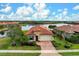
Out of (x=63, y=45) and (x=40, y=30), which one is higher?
(x=40, y=30)

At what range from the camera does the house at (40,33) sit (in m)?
2.30

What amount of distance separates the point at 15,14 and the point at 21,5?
0.09 meters

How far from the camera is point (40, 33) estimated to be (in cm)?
231

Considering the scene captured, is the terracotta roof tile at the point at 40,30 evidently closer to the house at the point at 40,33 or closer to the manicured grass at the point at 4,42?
the house at the point at 40,33

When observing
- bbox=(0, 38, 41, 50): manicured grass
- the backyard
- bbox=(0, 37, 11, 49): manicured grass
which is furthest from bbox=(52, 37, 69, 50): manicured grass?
bbox=(0, 37, 11, 49): manicured grass

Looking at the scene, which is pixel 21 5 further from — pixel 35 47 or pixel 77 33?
pixel 77 33

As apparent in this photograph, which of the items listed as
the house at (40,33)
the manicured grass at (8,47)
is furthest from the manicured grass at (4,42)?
the house at (40,33)

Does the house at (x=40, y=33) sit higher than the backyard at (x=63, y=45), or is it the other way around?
the house at (x=40, y=33)

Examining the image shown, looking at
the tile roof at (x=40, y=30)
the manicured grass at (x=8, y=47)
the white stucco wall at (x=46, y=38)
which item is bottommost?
the manicured grass at (x=8, y=47)

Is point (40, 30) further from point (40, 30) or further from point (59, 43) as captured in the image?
point (59, 43)

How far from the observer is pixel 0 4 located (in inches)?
90.2

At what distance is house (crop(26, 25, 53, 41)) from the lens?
2.30 meters

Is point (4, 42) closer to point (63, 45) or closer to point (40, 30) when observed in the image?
point (40, 30)

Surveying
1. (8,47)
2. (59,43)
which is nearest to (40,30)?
(59,43)
